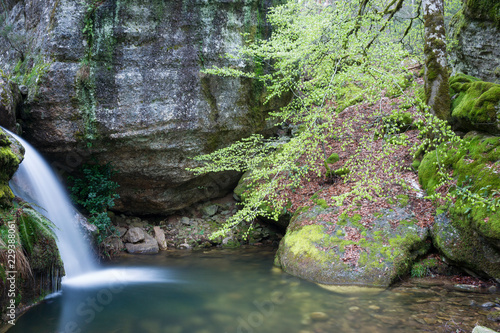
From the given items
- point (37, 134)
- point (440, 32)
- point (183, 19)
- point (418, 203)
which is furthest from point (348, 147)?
point (37, 134)

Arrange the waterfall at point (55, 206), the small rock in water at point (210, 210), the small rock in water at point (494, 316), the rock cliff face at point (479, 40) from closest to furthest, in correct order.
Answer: the small rock in water at point (494, 316) → the waterfall at point (55, 206) → the rock cliff face at point (479, 40) → the small rock in water at point (210, 210)

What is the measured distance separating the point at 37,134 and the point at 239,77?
18.6 feet

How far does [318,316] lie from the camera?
4520 mm

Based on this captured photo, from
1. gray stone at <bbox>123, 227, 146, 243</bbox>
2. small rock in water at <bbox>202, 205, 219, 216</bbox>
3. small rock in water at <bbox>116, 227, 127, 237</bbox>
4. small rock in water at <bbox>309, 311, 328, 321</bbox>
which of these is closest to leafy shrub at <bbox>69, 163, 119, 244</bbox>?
small rock in water at <bbox>116, 227, 127, 237</bbox>

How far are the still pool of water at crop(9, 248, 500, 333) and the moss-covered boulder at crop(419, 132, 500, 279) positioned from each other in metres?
0.63

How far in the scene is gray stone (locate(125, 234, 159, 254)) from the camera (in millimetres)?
8742

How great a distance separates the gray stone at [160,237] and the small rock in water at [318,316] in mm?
5855

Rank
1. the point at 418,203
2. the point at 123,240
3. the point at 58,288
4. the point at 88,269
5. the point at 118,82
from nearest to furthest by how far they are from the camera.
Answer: the point at 58,288, the point at 418,203, the point at 88,269, the point at 118,82, the point at 123,240

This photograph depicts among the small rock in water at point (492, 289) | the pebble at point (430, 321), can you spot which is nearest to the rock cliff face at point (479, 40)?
the small rock in water at point (492, 289)

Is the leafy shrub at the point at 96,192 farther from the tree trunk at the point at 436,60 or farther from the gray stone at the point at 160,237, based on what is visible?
the tree trunk at the point at 436,60

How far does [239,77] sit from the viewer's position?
9188 mm

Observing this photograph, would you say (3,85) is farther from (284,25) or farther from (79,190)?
(284,25)

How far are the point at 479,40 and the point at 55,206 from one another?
1101cm

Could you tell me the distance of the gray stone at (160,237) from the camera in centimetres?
927
